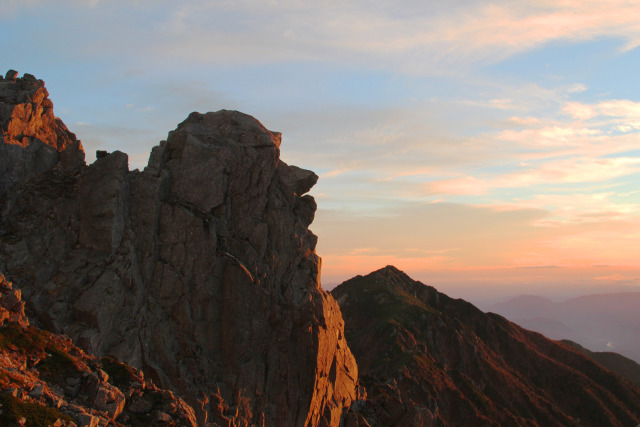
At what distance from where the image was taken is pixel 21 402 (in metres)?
23.4

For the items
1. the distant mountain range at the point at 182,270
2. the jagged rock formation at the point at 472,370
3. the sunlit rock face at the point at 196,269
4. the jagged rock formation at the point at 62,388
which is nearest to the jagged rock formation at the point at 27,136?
the distant mountain range at the point at 182,270

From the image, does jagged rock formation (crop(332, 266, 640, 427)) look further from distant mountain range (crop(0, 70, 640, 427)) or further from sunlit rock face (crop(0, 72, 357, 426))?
sunlit rock face (crop(0, 72, 357, 426))

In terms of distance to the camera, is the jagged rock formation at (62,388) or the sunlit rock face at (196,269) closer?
the jagged rock formation at (62,388)

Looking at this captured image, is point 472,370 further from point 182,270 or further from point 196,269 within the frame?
point 182,270

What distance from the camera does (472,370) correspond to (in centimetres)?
17200

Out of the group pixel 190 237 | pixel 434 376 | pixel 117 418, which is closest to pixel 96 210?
pixel 190 237

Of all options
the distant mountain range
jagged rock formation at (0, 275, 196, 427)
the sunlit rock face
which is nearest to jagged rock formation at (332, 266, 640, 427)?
the distant mountain range

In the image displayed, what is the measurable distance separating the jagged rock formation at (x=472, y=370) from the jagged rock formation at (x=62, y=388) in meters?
107

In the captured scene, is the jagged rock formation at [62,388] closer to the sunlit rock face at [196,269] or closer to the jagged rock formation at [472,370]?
the sunlit rock face at [196,269]

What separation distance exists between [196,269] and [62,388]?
26421 millimetres

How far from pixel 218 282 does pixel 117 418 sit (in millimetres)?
27076

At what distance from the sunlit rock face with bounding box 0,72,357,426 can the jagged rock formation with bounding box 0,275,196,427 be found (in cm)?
1321

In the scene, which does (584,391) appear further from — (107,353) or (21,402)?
(21,402)

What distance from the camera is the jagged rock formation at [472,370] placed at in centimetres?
14488
